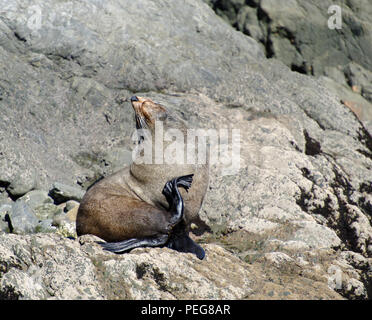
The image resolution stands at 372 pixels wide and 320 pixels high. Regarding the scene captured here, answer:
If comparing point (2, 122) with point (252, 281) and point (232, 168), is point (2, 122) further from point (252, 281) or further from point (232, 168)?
point (252, 281)

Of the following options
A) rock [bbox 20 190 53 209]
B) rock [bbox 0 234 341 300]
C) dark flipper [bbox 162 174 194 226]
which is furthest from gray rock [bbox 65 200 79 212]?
rock [bbox 0 234 341 300]

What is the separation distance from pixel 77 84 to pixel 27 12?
130cm

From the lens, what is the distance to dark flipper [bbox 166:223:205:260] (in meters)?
4.65

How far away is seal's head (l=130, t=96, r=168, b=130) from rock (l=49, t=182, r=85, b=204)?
1.49 m

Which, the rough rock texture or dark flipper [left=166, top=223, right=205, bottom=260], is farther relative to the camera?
the rough rock texture

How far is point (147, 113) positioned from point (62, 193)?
5.52 ft

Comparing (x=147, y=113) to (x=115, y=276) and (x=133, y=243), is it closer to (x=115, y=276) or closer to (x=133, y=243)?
(x=133, y=243)

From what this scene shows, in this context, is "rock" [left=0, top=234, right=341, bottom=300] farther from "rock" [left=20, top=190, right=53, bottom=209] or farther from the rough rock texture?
the rough rock texture

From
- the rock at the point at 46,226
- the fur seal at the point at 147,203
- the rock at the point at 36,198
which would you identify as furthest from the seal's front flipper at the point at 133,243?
the rock at the point at 36,198

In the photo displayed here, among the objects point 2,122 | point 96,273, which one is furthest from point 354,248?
point 2,122

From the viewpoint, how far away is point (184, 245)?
4695mm

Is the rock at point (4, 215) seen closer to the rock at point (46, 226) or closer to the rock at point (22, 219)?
the rock at point (22, 219)

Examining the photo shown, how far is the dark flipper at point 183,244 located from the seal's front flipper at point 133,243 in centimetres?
9

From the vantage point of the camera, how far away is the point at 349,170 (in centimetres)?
712
